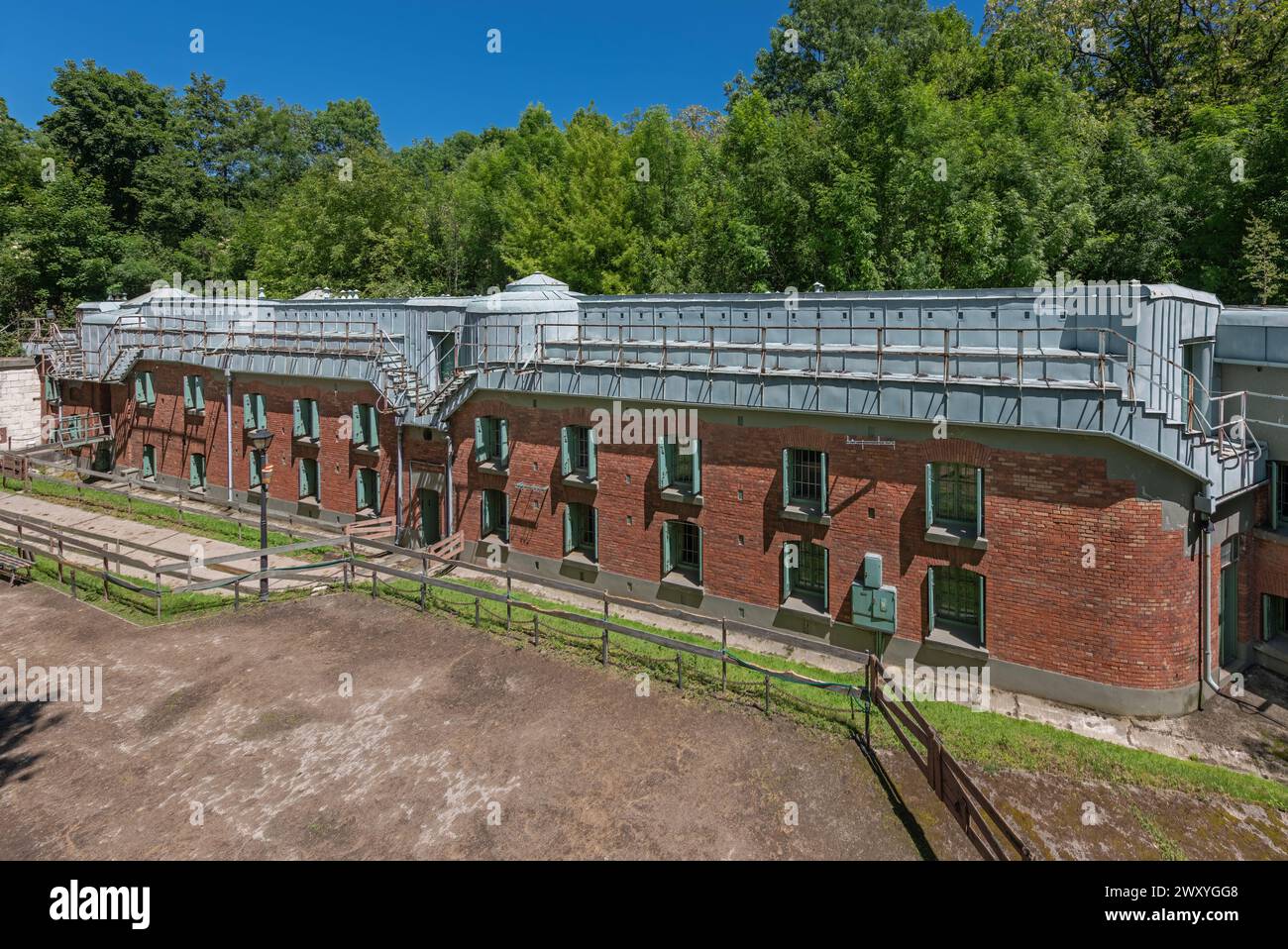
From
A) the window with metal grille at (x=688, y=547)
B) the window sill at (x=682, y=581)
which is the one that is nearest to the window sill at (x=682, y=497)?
the window with metal grille at (x=688, y=547)

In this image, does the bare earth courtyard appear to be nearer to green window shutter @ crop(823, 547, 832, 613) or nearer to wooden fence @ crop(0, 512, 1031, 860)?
→ wooden fence @ crop(0, 512, 1031, 860)

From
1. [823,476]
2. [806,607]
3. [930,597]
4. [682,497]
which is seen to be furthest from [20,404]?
[930,597]

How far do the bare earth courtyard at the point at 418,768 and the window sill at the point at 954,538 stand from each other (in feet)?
19.4

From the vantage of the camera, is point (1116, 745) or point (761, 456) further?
point (761, 456)

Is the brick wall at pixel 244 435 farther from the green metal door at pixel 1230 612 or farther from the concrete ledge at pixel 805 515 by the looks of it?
the green metal door at pixel 1230 612

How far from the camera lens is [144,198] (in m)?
65.8

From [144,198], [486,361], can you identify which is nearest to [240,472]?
[486,361]

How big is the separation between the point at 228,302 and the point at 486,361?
19.9m

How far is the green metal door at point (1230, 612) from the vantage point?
1727cm

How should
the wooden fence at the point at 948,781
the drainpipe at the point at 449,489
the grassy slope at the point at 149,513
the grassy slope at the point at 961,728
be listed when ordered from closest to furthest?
the wooden fence at the point at 948,781 → the grassy slope at the point at 961,728 → the drainpipe at the point at 449,489 → the grassy slope at the point at 149,513

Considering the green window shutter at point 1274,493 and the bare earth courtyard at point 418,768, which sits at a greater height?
the green window shutter at point 1274,493

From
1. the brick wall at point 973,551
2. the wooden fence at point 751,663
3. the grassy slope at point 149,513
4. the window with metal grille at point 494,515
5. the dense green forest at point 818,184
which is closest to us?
the wooden fence at point 751,663
